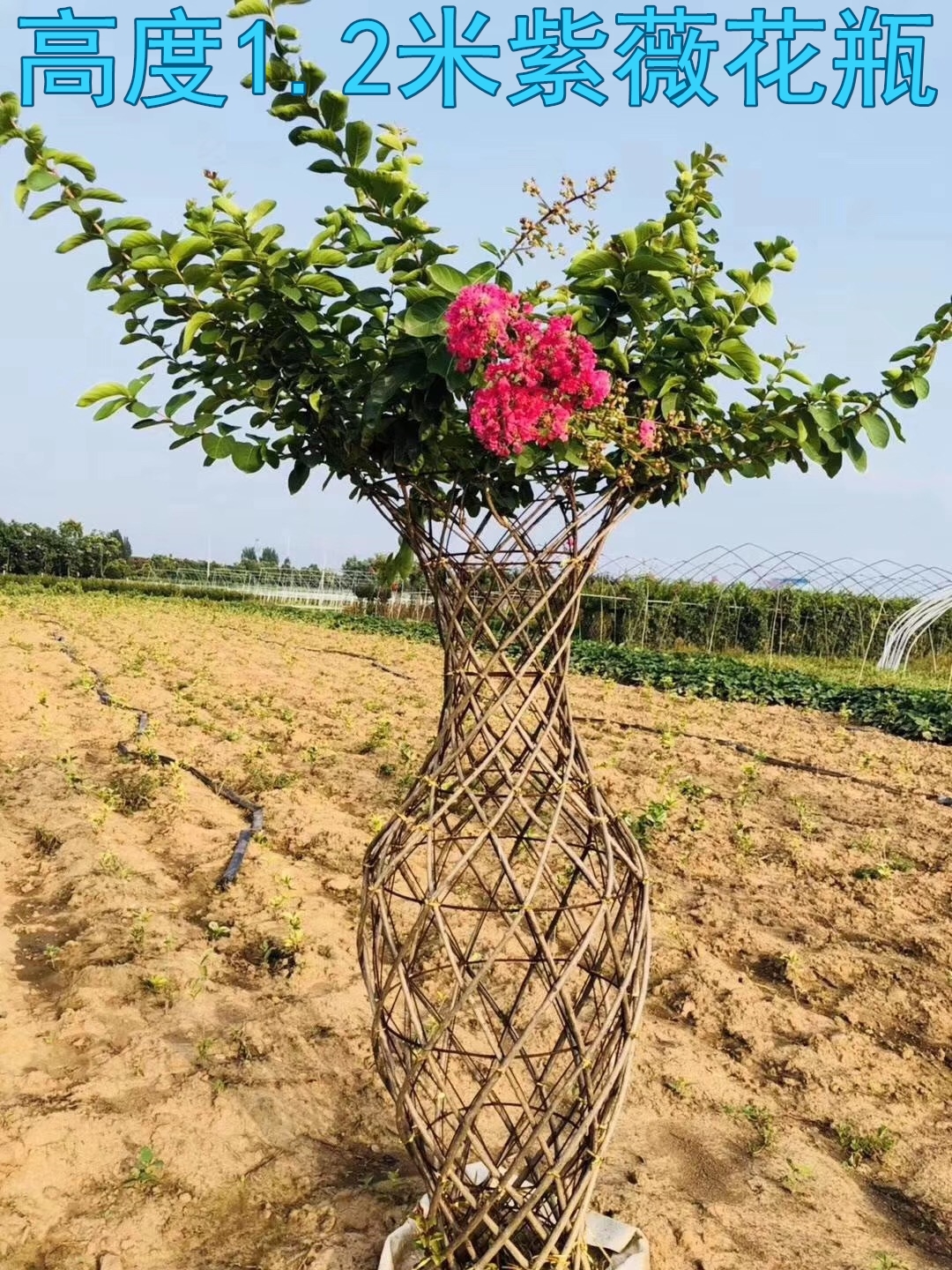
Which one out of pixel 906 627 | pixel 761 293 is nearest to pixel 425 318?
pixel 761 293

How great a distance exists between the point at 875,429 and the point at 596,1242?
1940 millimetres

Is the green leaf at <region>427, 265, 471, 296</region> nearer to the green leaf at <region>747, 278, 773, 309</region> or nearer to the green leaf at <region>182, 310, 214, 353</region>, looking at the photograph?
the green leaf at <region>182, 310, 214, 353</region>

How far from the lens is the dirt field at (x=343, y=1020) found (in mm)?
2840

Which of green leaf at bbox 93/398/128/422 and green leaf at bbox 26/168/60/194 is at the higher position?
green leaf at bbox 26/168/60/194

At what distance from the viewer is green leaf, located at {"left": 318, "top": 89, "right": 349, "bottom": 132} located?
1972 millimetres

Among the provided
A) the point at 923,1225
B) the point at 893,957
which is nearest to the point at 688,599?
the point at 893,957

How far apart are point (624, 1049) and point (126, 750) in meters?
5.91

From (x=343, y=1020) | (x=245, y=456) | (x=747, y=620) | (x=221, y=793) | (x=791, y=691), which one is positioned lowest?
(x=343, y=1020)

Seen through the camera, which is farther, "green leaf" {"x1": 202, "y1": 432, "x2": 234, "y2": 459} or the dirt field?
the dirt field

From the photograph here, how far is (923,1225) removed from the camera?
117 inches

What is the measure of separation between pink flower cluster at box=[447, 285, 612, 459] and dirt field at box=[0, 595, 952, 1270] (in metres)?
1.97

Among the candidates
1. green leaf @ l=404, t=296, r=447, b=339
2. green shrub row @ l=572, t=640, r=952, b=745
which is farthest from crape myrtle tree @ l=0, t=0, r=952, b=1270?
green shrub row @ l=572, t=640, r=952, b=745

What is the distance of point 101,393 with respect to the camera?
222 cm

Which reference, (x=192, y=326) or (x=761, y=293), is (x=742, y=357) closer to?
(x=761, y=293)
